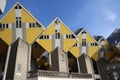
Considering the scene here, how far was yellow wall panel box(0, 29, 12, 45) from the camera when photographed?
2522 inches

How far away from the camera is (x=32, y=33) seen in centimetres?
6531

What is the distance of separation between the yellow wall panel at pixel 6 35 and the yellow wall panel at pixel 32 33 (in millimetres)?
3573

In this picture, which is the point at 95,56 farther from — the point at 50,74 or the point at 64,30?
the point at 50,74

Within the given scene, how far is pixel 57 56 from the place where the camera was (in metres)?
70.3

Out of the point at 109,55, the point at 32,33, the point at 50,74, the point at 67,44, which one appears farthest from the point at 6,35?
the point at 109,55

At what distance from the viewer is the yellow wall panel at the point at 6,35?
64.1 meters

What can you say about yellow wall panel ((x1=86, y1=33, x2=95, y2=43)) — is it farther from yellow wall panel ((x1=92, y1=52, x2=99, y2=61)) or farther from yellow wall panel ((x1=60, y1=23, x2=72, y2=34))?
yellow wall panel ((x1=60, y1=23, x2=72, y2=34))

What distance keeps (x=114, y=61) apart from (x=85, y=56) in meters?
13.2

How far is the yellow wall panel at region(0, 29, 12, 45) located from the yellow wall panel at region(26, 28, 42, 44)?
357 centimetres

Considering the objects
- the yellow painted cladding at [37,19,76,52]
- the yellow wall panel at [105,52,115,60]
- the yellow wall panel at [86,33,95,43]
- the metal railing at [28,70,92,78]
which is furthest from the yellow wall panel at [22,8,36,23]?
the yellow wall panel at [105,52,115,60]

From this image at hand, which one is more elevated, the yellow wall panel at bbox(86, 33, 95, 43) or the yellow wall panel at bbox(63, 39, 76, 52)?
the yellow wall panel at bbox(86, 33, 95, 43)

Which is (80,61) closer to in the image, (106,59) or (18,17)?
(106,59)

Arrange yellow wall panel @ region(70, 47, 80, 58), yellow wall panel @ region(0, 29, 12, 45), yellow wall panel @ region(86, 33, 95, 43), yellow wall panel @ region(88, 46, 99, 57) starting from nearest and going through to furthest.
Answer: yellow wall panel @ region(0, 29, 12, 45) → yellow wall panel @ region(70, 47, 80, 58) → yellow wall panel @ region(88, 46, 99, 57) → yellow wall panel @ region(86, 33, 95, 43)

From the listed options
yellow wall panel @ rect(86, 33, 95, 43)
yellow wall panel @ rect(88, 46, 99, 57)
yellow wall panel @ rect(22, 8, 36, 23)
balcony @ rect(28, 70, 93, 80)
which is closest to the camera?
balcony @ rect(28, 70, 93, 80)
